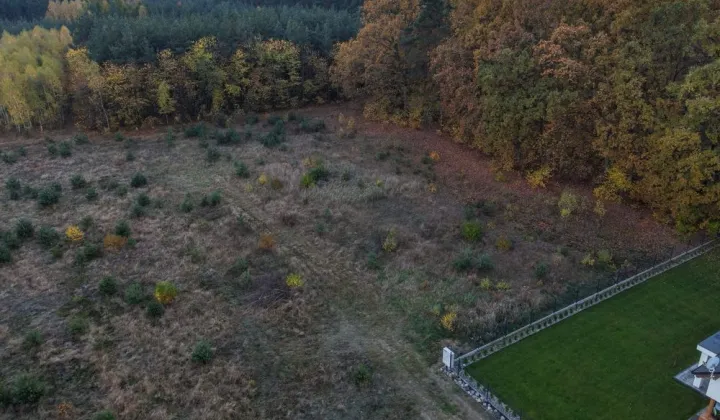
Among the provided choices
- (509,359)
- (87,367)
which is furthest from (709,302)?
(87,367)

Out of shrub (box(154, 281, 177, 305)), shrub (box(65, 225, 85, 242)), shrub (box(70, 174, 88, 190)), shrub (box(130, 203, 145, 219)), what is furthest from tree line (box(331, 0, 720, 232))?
shrub (box(70, 174, 88, 190))

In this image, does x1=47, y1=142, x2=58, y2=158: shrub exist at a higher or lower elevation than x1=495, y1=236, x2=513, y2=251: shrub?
higher

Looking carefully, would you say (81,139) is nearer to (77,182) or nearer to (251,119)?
(77,182)

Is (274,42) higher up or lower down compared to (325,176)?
higher up

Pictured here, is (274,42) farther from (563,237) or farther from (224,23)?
(563,237)

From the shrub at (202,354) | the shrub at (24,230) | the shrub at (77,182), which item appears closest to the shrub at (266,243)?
the shrub at (202,354)

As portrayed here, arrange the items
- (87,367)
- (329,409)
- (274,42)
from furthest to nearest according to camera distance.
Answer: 1. (274,42)
2. (87,367)
3. (329,409)

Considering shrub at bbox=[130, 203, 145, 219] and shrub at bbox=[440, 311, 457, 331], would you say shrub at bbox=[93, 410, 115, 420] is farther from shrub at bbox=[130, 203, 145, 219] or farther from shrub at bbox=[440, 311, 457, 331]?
shrub at bbox=[130, 203, 145, 219]
